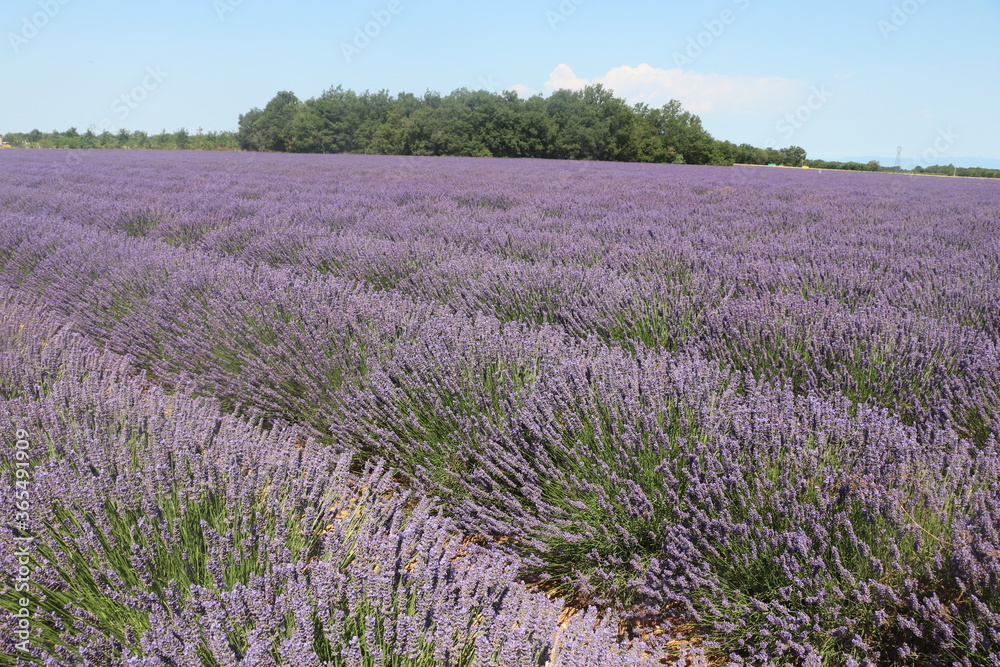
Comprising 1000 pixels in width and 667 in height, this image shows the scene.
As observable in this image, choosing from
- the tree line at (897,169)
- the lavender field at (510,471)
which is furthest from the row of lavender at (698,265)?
the tree line at (897,169)

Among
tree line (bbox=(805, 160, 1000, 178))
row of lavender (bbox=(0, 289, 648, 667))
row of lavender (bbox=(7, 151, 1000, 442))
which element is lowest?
row of lavender (bbox=(0, 289, 648, 667))

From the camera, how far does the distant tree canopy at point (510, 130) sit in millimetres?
32250

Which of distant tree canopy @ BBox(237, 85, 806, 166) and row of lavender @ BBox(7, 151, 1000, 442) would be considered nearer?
row of lavender @ BBox(7, 151, 1000, 442)

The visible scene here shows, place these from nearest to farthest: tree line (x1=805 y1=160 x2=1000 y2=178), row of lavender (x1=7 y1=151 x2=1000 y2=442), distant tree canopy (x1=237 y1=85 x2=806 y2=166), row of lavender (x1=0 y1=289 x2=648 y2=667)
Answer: row of lavender (x1=0 y1=289 x2=648 y2=667), row of lavender (x1=7 y1=151 x2=1000 y2=442), tree line (x1=805 y1=160 x2=1000 y2=178), distant tree canopy (x1=237 y1=85 x2=806 y2=166)

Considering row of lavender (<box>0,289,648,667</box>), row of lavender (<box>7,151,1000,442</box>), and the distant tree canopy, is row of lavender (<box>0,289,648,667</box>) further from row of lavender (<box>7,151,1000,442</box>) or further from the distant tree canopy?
the distant tree canopy

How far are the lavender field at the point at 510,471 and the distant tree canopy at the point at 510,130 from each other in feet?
97.8

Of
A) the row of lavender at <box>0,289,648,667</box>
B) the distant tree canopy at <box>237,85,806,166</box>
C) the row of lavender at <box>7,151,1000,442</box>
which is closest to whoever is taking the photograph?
the row of lavender at <box>0,289,648,667</box>

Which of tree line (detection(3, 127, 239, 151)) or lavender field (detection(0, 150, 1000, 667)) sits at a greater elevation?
tree line (detection(3, 127, 239, 151))

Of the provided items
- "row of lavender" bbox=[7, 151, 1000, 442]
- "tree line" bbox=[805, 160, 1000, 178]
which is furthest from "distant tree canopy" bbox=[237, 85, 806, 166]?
"row of lavender" bbox=[7, 151, 1000, 442]

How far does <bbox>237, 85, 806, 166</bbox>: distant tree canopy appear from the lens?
32250mm

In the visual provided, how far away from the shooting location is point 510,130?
32219mm

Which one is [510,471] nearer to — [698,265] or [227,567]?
[227,567]

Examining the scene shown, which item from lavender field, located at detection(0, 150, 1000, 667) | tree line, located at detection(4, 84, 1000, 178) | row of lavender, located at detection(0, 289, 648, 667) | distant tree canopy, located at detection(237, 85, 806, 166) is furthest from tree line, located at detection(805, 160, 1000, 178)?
row of lavender, located at detection(0, 289, 648, 667)

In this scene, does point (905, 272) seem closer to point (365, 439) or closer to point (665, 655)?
point (665, 655)
